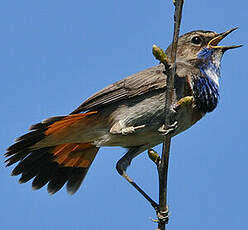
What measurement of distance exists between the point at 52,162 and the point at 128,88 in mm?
2324

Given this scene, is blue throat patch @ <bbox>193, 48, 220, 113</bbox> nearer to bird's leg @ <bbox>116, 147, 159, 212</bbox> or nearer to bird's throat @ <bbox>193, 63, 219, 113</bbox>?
bird's throat @ <bbox>193, 63, 219, 113</bbox>

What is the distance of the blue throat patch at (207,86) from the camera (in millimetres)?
7535

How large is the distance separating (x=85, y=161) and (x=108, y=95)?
6.22 feet

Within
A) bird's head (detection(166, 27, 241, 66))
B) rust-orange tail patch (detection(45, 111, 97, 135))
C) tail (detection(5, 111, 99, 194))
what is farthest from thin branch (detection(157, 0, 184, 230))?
tail (detection(5, 111, 99, 194))

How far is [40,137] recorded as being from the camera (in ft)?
26.1

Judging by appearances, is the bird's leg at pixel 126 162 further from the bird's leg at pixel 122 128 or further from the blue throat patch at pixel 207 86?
the blue throat patch at pixel 207 86

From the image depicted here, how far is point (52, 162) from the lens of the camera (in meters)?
9.03

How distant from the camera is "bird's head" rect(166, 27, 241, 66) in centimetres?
807

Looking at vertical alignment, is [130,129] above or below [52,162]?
below

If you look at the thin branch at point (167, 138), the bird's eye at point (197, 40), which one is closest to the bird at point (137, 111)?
the bird's eye at point (197, 40)

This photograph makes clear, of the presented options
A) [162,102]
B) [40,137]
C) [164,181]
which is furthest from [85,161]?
[164,181]

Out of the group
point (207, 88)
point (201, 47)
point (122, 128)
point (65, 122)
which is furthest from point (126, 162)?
point (201, 47)

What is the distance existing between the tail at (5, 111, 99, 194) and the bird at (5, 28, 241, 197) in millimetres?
20

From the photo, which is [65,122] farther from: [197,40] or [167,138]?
[197,40]
